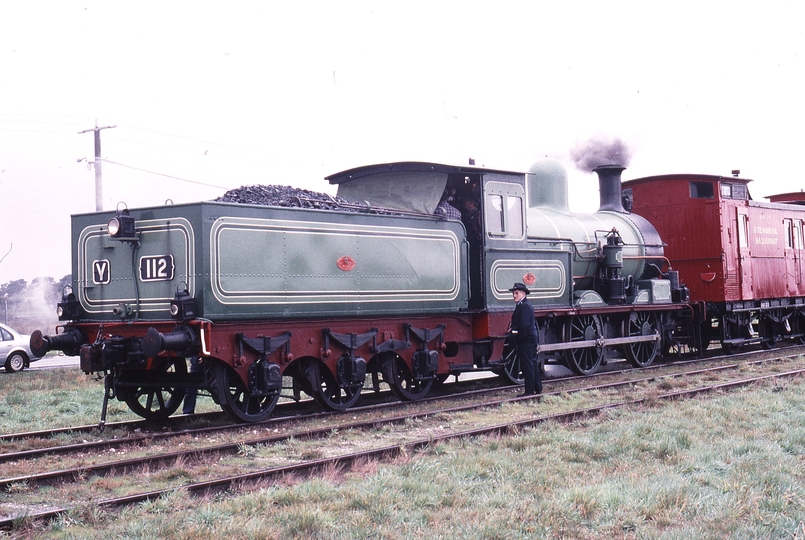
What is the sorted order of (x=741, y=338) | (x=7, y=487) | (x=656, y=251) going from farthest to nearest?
(x=741, y=338), (x=656, y=251), (x=7, y=487)

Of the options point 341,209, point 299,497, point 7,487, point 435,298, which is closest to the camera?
point 299,497

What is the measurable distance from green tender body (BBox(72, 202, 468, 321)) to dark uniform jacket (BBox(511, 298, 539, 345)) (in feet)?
4.34

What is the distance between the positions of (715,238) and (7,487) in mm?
14676

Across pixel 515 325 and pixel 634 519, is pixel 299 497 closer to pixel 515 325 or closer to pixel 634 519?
pixel 634 519

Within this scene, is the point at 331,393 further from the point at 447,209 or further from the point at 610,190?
the point at 610,190

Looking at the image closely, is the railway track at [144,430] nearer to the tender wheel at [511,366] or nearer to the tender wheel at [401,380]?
the tender wheel at [401,380]

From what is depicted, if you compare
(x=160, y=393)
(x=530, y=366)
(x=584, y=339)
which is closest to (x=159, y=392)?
(x=160, y=393)

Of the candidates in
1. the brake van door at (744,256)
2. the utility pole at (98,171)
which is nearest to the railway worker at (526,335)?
the brake van door at (744,256)

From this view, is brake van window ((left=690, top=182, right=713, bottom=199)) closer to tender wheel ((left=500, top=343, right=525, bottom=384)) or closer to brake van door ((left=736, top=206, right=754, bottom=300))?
brake van door ((left=736, top=206, right=754, bottom=300))

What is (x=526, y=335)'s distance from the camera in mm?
11656

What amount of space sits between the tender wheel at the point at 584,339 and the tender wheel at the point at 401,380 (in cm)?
329

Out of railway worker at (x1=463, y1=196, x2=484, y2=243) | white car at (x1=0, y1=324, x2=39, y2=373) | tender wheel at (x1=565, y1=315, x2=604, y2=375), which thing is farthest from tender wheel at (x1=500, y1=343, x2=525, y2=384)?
white car at (x1=0, y1=324, x2=39, y2=373)

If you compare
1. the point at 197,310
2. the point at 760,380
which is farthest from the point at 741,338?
the point at 197,310

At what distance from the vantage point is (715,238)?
1728 centimetres
